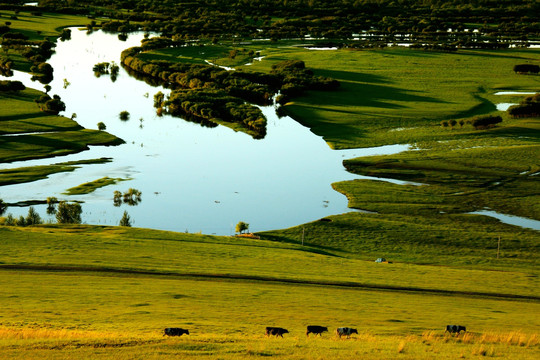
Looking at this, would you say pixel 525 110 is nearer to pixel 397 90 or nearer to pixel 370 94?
pixel 397 90

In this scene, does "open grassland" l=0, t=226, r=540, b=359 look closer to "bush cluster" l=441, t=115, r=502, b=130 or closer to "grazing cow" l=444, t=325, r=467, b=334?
"grazing cow" l=444, t=325, r=467, b=334

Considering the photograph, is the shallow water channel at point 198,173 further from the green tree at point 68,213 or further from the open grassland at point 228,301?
the open grassland at point 228,301

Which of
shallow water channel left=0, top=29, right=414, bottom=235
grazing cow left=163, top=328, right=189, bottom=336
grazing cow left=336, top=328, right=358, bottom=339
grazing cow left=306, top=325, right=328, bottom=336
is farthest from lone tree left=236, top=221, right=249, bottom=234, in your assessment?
grazing cow left=163, top=328, right=189, bottom=336

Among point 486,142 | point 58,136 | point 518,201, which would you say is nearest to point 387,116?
point 486,142

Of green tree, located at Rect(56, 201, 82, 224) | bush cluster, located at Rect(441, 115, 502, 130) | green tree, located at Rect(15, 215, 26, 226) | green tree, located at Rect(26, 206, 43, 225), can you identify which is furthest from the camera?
bush cluster, located at Rect(441, 115, 502, 130)

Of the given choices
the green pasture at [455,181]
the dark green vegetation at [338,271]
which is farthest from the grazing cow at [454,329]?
the green pasture at [455,181]

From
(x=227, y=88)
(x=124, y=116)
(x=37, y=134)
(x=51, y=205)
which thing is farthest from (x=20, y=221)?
(x=227, y=88)
